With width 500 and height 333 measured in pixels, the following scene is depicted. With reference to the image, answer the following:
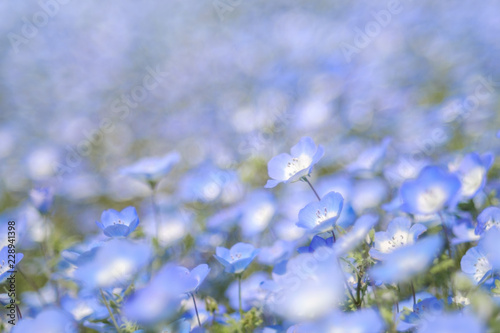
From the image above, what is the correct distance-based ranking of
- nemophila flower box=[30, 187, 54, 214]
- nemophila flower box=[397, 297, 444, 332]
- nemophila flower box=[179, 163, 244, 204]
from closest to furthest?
nemophila flower box=[397, 297, 444, 332] < nemophila flower box=[30, 187, 54, 214] < nemophila flower box=[179, 163, 244, 204]

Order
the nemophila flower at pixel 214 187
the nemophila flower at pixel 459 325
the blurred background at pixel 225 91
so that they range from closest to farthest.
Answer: the nemophila flower at pixel 459 325 → the nemophila flower at pixel 214 187 → the blurred background at pixel 225 91

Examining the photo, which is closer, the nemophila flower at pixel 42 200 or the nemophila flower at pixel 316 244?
the nemophila flower at pixel 316 244

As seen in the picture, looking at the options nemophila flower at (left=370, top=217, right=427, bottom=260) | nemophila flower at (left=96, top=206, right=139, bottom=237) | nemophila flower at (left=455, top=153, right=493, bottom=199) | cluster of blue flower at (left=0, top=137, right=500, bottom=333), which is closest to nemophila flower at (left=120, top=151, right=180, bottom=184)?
cluster of blue flower at (left=0, top=137, right=500, bottom=333)

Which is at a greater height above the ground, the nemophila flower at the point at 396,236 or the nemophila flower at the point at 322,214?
the nemophila flower at the point at 322,214

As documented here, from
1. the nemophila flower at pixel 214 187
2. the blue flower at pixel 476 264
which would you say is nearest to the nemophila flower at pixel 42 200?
the nemophila flower at pixel 214 187

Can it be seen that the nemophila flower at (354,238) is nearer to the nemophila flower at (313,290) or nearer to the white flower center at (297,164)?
the nemophila flower at (313,290)

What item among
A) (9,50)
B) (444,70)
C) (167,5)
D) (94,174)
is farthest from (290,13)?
(9,50)

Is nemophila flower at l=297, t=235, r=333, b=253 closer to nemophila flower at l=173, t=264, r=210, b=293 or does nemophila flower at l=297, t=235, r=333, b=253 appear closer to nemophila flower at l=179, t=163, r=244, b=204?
nemophila flower at l=173, t=264, r=210, b=293
